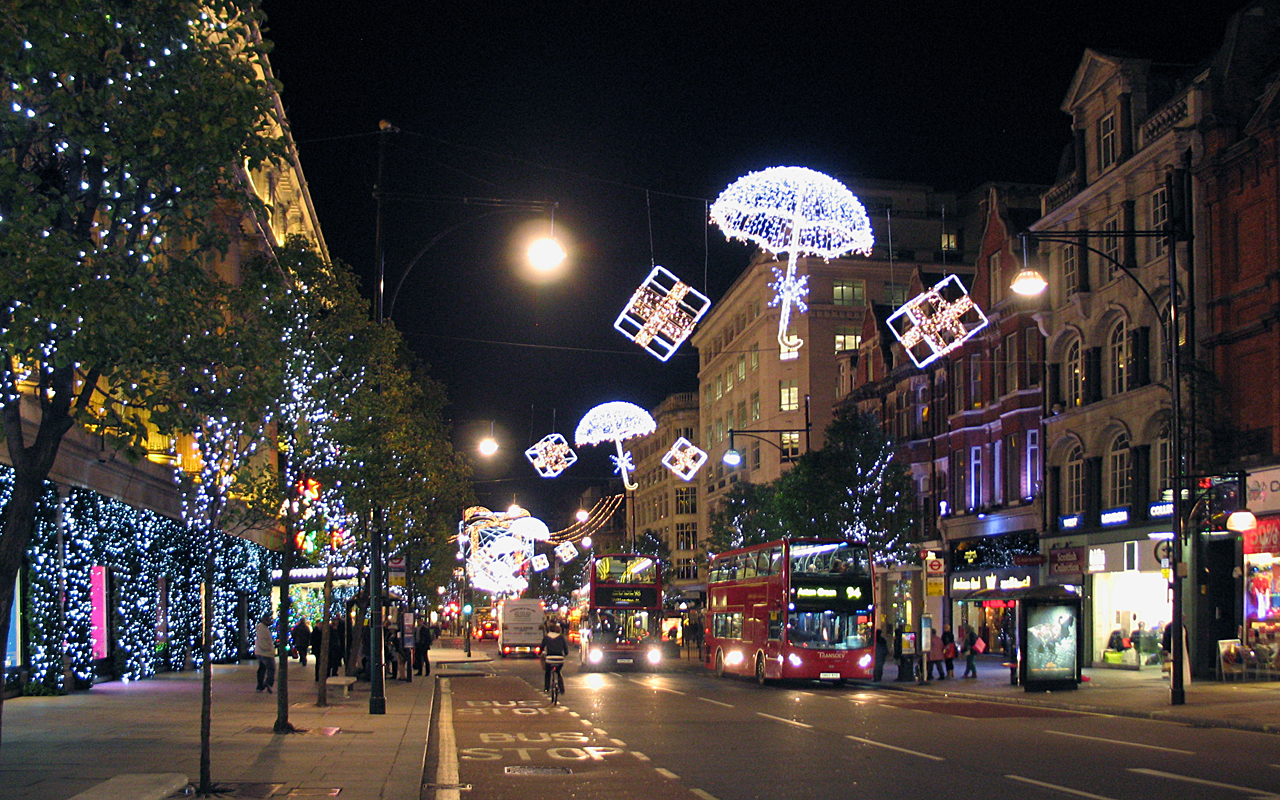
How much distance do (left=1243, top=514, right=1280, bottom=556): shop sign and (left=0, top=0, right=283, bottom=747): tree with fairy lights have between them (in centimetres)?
2630

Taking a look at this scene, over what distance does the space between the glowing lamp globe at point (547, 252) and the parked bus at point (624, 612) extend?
27500 millimetres

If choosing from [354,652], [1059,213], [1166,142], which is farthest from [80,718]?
[1059,213]

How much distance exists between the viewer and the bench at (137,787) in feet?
37.7

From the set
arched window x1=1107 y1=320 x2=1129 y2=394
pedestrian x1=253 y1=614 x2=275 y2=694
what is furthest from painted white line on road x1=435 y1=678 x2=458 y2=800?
arched window x1=1107 y1=320 x2=1129 y2=394

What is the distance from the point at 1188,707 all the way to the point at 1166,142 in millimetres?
18165

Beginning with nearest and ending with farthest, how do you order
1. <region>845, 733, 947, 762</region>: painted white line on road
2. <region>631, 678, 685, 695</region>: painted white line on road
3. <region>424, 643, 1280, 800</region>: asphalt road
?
<region>424, 643, 1280, 800</region>: asphalt road → <region>845, 733, 947, 762</region>: painted white line on road → <region>631, 678, 685, 695</region>: painted white line on road

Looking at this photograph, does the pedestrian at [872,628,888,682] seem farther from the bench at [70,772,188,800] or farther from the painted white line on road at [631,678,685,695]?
the bench at [70,772,188,800]

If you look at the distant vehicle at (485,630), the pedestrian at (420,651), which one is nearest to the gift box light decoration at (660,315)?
the pedestrian at (420,651)

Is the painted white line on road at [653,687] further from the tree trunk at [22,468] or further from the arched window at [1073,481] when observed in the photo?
the tree trunk at [22,468]

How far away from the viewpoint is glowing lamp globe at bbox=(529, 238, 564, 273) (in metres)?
21.6

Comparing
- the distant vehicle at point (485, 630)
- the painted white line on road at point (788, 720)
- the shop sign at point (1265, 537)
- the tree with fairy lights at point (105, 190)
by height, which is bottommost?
the distant vehicle at point (485, 630)

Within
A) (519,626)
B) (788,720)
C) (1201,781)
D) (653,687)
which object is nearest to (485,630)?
(519,626)

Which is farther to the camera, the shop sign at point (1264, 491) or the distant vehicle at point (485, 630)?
the distant vehicle at point (485, 630)

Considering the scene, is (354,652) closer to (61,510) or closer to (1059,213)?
(61,510)
